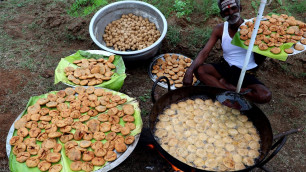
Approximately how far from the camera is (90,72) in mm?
3373

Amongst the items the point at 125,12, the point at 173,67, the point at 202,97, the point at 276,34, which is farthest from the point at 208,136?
the point at 125,12

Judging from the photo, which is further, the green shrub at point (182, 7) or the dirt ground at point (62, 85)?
the green shrub at point (182, 7)

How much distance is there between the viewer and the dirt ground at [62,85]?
3.30 metres

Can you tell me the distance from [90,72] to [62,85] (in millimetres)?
1100

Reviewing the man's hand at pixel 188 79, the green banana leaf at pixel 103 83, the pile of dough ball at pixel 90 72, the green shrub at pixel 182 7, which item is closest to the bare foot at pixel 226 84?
the man's hand at pixel 188 79

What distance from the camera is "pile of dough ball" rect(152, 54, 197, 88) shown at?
172 inches

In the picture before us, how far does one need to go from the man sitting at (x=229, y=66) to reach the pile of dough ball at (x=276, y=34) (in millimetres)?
325

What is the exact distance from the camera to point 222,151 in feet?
7.57

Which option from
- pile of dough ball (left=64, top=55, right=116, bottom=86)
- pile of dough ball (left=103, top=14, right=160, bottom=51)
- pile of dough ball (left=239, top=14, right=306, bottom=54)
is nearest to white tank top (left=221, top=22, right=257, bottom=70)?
pile of dough ball (left=239, top=14, right=306, bottom=54)

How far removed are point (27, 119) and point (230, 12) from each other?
2.73m

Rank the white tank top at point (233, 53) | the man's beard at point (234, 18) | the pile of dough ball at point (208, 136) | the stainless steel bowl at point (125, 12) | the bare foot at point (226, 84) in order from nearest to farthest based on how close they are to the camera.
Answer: the pile of dough ball at point (208, 136) → the man's beard at point (234, 18) → the white tank top at point (233, 53) → the bare foot at point (226, 84) → the stainless steel bowl at point (125, 12)

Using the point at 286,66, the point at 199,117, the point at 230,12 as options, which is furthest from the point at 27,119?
the point at 286,66

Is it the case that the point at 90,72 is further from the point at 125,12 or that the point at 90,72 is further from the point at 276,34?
the point at 276,34

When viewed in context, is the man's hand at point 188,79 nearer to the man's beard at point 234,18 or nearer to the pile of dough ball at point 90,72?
the man's beard at point 234,18
